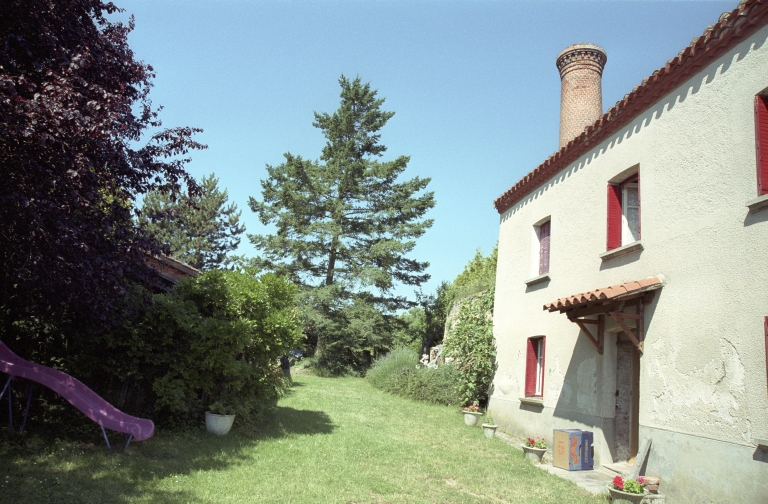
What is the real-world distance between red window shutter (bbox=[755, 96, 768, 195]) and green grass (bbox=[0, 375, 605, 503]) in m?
4.39

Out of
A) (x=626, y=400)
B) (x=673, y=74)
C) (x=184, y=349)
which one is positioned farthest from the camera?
(x=184, y=349)

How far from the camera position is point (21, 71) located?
6008 millimetres

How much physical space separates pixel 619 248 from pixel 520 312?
14.2ft

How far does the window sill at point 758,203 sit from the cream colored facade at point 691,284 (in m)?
0.08

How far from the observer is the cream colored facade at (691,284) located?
593 centimetres

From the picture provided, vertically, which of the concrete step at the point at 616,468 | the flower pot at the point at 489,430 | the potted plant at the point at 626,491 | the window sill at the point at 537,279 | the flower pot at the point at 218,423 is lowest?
the flower pot at the point at 218,423

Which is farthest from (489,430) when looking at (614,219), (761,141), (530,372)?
(761,141)

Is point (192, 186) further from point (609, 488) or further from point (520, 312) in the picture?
point (520, 312)

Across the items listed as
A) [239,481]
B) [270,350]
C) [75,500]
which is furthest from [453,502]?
[270,350]

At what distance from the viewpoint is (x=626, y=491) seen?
6586 millimetres

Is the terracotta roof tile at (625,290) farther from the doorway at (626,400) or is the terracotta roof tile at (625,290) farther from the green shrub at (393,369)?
the green shrub at (393,369)

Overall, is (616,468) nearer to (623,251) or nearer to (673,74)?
(623,251)

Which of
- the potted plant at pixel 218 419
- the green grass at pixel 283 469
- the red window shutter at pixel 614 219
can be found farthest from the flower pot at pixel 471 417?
the potted plant at pixel 218 419

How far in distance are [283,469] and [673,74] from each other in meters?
8.11
